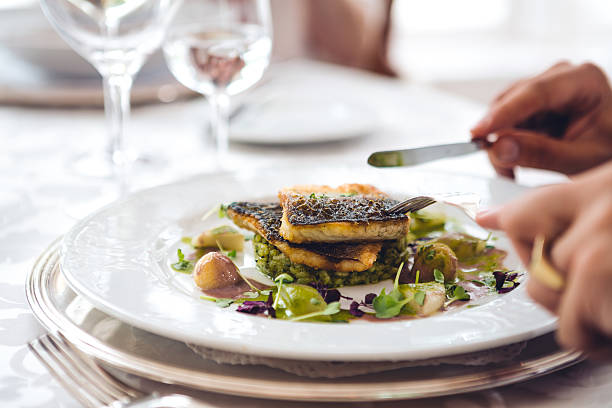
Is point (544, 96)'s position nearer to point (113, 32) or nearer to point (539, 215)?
point (539, 215)

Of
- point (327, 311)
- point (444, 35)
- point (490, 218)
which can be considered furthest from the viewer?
point (444, 35)

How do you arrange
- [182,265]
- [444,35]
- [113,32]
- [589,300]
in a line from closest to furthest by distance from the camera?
[589,300]
[182,265]
[113,32]
[444,35]

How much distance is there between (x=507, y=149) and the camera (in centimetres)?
152

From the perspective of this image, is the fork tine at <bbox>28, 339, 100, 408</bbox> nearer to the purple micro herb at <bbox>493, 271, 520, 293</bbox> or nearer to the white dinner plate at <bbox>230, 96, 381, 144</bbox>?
the purple micro herb at <bbox>493, 271, 520, 293</bbox>

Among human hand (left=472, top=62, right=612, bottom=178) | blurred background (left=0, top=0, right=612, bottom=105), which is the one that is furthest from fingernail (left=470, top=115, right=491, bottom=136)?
blurred background (left=0, top=0, right=612, bottom=105)

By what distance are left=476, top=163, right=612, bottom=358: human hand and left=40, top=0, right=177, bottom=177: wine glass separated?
1309 mm

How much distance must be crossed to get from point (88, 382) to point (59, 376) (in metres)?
0.05

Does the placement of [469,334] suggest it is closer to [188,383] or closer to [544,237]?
[544,237]

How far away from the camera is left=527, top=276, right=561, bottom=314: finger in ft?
2.28

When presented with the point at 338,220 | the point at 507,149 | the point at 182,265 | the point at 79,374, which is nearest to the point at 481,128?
the point at 507,149

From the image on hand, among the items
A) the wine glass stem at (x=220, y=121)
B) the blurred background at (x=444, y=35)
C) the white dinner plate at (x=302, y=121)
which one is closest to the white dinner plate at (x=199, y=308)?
the wine glass stem at (x=220, y=121)

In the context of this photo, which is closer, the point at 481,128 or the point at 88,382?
the point at 88,382

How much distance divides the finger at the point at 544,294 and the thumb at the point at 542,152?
33.7 inches

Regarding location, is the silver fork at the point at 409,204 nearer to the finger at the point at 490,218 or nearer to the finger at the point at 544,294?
the finger at the point at 490,218
